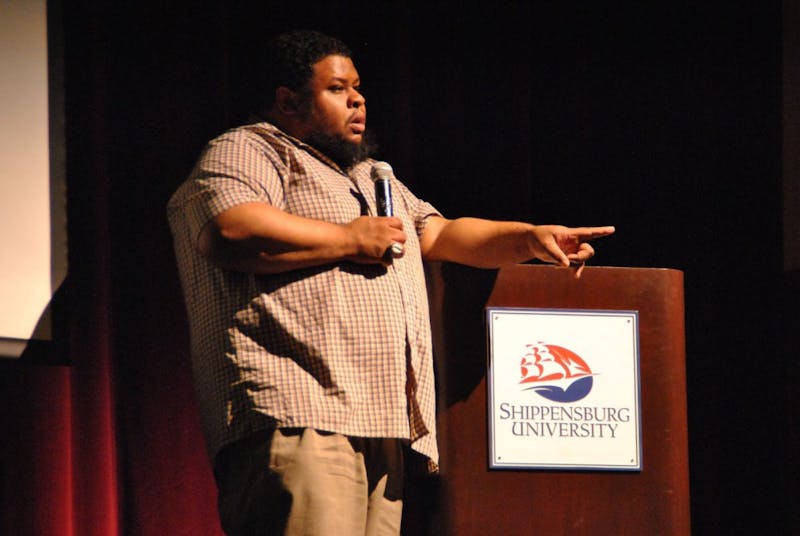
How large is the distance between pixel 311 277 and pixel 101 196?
2.78 ft

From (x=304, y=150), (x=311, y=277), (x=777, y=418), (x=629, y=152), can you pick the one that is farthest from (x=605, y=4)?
(x=311, y=277)

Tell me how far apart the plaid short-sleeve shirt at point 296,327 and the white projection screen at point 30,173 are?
49 centimetres

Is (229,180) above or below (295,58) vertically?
below

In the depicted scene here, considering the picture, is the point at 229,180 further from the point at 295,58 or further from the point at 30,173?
the point at 30,173

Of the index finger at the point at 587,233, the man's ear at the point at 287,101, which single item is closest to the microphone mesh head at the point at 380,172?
the man's ear at the point at 287,101

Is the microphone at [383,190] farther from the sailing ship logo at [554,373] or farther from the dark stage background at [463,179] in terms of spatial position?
the dark stage background at [463,179]

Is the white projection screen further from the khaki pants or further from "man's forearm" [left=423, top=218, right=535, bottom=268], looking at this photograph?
"man's forearm" [left=423, top=218, right=535, bottom=268]

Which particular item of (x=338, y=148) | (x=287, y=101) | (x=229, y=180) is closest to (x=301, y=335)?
(x=229, y=180)

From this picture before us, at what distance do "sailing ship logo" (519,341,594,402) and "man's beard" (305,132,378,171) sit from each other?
463mm

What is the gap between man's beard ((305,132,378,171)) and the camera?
213cm

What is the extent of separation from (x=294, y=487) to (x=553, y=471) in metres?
0.48

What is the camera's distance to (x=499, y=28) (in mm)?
3059

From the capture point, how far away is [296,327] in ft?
6.07

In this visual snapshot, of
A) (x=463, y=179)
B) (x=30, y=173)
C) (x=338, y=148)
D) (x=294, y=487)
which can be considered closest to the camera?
(x=294, y=487)
